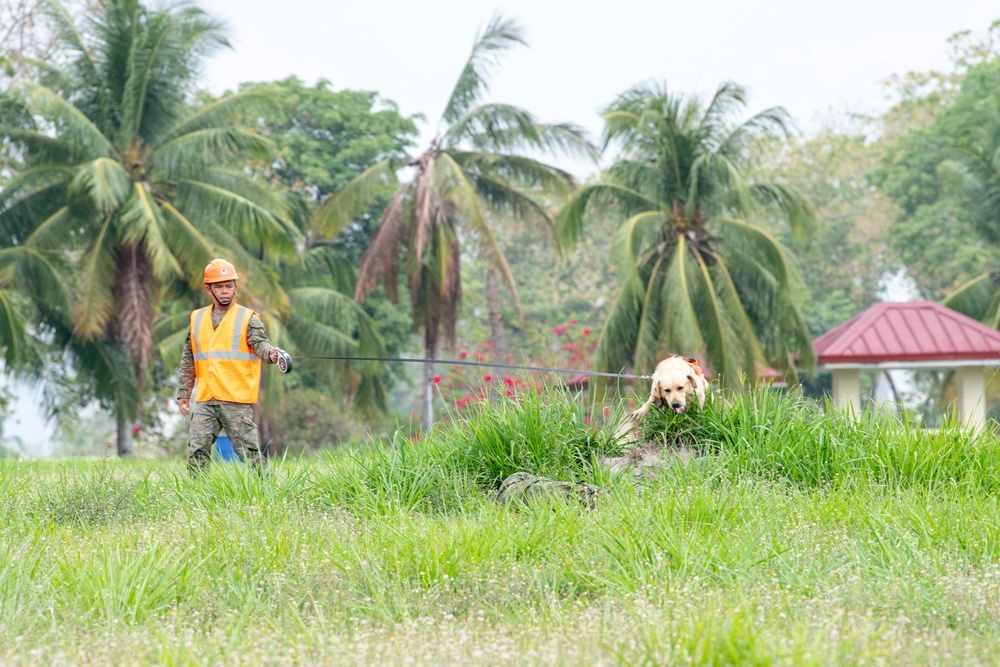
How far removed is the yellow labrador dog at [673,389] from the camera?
7465 mm

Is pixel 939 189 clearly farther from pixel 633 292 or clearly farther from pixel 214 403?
pixel 214 403

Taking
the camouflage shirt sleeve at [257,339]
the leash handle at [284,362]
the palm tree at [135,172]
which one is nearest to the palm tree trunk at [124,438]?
the palm tree at [135,172]

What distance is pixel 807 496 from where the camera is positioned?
21.8ft

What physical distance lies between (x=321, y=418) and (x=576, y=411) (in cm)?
2440

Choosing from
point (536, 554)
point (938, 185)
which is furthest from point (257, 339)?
point (938, 185)

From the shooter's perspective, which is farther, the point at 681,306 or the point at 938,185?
the point at 938,185

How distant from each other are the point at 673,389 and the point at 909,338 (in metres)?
16.1

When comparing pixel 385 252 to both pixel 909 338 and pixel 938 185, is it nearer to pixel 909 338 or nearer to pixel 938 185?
pixel 909 338

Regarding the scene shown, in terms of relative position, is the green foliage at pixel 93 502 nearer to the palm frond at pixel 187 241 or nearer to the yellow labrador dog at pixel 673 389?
the yellow labrador dog at pixel 673 389

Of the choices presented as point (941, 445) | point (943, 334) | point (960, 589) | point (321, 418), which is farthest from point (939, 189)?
point (960, 589)

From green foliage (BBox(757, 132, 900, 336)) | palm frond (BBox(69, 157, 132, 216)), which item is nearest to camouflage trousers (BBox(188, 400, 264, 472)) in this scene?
palm frond (BBox(69, 157, 132, 216))

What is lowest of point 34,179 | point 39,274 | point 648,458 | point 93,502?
point 93,502

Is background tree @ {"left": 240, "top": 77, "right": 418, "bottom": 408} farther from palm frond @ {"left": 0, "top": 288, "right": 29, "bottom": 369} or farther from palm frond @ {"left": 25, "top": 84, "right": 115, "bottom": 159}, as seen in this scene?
palm frond @ {"left": 0, "top": 288, "right": 29, "bottom": 369}

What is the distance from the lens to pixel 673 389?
24.5 feet
